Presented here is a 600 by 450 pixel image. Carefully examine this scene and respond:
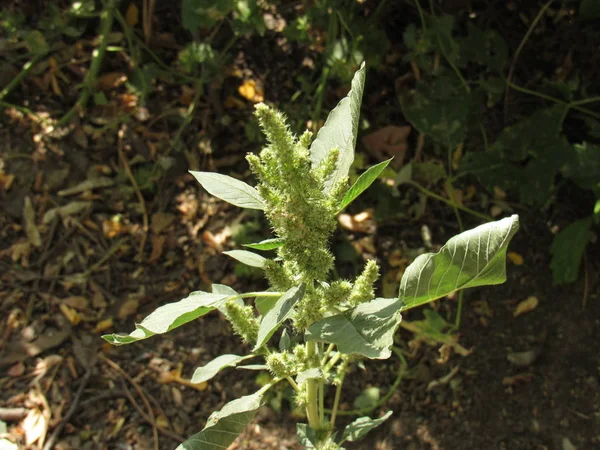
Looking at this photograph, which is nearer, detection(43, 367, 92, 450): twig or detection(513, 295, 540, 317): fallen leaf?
detection(43, 367, 92, 450): twig

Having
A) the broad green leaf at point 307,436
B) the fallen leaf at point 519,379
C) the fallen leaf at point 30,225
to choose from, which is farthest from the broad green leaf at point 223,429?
the fallen leaf at point 30,225

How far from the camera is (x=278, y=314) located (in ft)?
3.78

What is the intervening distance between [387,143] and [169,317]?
168 centimetres

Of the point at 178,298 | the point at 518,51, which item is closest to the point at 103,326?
the point at 178,298

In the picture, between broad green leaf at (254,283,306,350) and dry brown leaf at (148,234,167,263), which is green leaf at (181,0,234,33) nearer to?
dry brown leaf at (148,234,167,263)

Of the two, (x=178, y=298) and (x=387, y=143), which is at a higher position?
(x=387, y=143)

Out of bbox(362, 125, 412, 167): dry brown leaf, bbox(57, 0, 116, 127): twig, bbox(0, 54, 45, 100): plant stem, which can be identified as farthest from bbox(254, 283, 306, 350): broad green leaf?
bbox(0, 54, 45, 100): plant stem

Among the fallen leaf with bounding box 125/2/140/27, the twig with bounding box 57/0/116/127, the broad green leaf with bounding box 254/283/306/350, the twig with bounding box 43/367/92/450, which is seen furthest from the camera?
the fallen leaf with bounding box 125/2/140/27

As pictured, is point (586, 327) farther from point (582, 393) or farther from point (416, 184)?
point (416, 184)

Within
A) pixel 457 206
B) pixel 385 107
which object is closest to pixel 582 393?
pixel 457 206

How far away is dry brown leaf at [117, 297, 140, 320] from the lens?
255cm

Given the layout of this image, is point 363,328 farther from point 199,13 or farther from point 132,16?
point 132,16

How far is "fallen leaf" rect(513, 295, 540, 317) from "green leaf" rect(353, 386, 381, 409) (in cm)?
58

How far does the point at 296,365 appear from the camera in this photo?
141 cm
